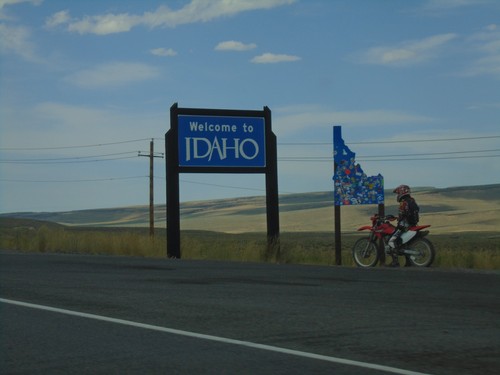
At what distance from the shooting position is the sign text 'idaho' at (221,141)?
2572 cm

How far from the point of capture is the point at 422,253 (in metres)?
19.5

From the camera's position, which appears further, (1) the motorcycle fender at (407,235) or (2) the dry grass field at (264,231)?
(2) the dry grass field at (264,231)

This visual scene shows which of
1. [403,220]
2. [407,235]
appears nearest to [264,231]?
[403,220]

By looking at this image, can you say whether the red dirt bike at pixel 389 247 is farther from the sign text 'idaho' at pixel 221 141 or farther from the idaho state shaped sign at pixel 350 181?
the sign text 'idaho' at pixel 221 141

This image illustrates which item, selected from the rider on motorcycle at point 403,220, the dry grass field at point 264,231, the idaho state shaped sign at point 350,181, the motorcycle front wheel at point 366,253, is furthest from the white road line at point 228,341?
the idaho state shaped sign at point 350,181

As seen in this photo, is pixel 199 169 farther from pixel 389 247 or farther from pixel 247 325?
pixel 247 325

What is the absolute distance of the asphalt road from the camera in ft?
22.3

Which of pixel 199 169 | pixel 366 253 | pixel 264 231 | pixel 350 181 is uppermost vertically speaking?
pixel 199 169

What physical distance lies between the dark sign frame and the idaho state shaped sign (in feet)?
10.1

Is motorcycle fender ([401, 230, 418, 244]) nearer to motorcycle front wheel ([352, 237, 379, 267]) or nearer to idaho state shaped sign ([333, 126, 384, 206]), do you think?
motorcycle front wheel ([352, 237, 379, 267])

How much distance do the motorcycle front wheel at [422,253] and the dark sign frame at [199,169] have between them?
657cm

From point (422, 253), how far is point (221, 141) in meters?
8.78

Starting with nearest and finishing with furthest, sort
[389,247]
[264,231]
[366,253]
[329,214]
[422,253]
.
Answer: [422,253]
[389,247]
[366,253]
[264,231]
[329,214]

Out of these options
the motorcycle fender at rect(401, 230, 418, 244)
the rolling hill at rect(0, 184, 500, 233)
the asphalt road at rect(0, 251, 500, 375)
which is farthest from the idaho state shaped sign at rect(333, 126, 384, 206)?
the rolling hill at rect(0, 184, 500, 233)
